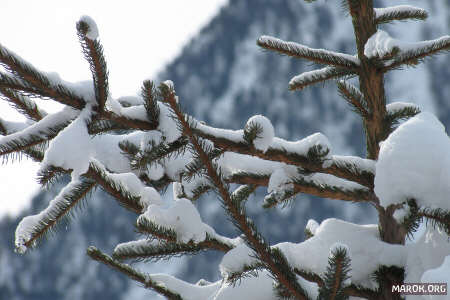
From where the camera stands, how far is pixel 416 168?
5.45 feet

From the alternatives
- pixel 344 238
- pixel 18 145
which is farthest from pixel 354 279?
pixel 18 145

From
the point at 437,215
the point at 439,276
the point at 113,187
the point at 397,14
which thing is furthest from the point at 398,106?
the point at 113,187

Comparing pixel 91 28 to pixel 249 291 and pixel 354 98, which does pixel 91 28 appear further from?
pixel 354 98

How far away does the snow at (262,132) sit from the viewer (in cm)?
177

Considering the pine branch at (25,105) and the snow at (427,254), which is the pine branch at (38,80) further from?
the snow at (427,254)

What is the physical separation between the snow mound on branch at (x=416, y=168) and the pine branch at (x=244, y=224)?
440 millimetres

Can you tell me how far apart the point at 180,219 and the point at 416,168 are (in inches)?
35.4

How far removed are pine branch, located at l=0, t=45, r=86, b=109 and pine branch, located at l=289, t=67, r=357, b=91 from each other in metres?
1.44

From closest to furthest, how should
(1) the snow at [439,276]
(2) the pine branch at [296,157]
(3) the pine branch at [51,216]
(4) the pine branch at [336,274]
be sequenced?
(4) the pine branch at [336,274] → (1) the snow at [439,276] → (3) the pine branch at [51,216] → (2) the pine branch at [296,157]

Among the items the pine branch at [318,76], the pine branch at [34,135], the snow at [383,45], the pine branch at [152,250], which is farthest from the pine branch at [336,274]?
the pine branch at [318,76]

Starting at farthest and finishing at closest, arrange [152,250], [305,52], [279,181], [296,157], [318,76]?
[318,76] < [305,52] < [279,181] < [296,157] < [152,250]

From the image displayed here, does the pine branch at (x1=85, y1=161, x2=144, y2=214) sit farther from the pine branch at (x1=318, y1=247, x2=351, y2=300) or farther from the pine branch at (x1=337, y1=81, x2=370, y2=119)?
the pine branch at (x1=337, y1=81, x2=370, y2=119)

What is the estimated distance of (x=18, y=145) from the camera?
1603 millimetres

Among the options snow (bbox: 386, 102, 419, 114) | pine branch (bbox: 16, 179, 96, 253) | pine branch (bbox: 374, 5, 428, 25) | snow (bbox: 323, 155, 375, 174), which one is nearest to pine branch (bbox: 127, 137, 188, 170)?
pine branch (bbox: 16, 179, 96, 253)
